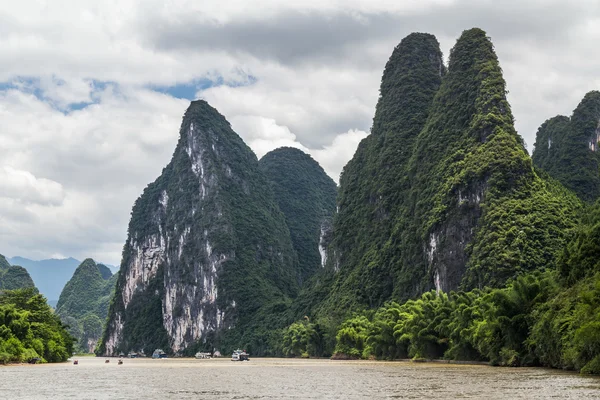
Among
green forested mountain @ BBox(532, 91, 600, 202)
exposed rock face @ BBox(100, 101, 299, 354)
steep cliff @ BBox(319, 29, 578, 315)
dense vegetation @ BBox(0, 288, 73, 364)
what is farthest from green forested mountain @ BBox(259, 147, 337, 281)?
dense vegetation @ BBox(0, 288, 73, 364)

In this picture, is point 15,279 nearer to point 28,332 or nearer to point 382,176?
point 382,176

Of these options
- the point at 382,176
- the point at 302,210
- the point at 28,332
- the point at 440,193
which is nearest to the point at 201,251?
the point at 302,210

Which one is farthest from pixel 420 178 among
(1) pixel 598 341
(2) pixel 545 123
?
(1) pixel 598 341

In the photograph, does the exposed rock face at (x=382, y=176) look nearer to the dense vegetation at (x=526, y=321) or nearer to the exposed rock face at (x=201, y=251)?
the exposed rock face at (x=201, y=251)

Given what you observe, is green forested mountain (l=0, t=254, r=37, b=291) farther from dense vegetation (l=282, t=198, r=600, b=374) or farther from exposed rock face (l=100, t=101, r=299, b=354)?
dense vegetation (l=282, t=198, r=600, b=374)

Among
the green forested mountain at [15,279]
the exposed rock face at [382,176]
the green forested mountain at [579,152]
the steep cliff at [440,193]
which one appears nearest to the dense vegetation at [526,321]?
the steep cliff at [440,193]

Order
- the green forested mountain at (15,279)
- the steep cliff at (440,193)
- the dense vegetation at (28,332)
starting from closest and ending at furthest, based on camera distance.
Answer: the dense vegetation at (28,332) < the steep cliff at (440,193) < the green forested mountain at (15,279)
